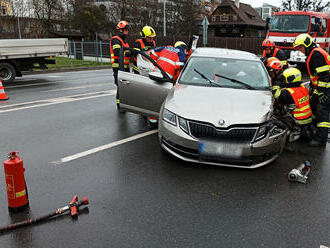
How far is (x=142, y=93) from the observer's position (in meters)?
6.05

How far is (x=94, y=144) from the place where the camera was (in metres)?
5.76

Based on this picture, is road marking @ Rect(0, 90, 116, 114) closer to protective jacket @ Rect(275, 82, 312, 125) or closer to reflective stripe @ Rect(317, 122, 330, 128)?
protective jacket @ Rect(275, 82, 312, 125)

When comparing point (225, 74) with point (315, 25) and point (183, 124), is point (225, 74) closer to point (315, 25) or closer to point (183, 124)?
point (183, 124)

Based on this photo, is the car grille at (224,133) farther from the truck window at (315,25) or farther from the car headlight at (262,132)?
the truck window at (315,25)

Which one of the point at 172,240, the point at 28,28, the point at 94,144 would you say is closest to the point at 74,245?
the point at 172,240

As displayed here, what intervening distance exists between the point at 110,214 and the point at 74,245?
0.58m

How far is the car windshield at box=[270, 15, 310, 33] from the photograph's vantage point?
17203 mm

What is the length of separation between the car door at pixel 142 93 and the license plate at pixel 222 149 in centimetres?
167

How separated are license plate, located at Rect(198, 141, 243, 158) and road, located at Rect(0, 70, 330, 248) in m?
0.35

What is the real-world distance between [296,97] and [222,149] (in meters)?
2.33

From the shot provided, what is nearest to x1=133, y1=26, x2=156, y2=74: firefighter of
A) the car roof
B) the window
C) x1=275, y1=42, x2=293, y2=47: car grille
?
the car roof

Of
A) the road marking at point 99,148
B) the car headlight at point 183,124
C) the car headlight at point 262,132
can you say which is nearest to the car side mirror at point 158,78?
the road marking at point 99,148

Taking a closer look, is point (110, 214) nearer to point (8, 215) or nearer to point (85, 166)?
point (8, 215)

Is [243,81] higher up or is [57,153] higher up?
[243,81]
